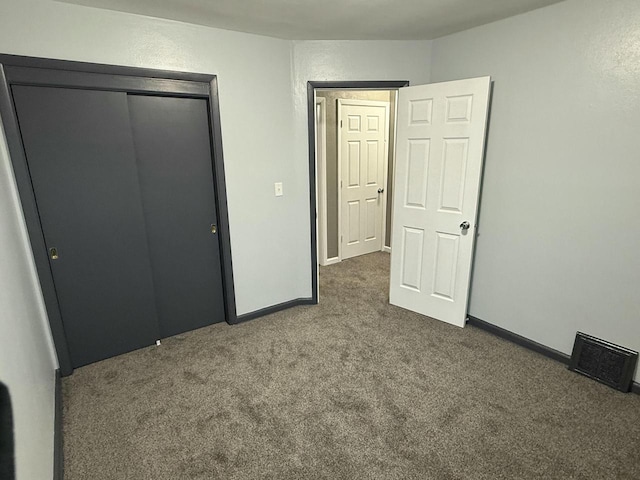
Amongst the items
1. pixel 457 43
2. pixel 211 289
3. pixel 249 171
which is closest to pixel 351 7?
pixel 457 43

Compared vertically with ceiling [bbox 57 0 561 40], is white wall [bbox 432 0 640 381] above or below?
below

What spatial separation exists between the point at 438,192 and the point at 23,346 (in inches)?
109

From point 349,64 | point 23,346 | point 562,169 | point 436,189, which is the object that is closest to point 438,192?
point 436,189

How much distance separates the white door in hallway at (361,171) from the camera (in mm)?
4328

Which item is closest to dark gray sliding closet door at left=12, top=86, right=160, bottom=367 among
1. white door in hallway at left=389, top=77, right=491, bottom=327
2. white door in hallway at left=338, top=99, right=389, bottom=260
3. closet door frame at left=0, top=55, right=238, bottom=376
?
closet door frame at left=0, top=55, right=238, bottom=376

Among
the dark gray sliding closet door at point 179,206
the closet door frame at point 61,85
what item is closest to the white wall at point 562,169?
the closet door frame at point 61,85

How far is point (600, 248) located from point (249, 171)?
2.48 meters

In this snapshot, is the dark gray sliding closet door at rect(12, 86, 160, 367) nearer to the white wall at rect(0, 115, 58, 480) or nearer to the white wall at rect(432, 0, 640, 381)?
the white wall at rect(0, 115, 58, 480)

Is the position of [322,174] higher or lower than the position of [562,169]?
lower

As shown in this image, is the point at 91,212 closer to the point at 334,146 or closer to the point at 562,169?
the point at 334,146

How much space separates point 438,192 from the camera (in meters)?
2.84

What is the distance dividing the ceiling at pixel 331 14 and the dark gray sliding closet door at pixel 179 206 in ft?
1.83

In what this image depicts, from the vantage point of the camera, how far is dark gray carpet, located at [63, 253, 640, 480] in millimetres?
1694

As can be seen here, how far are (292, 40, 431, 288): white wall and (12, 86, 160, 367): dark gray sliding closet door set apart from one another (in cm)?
130
